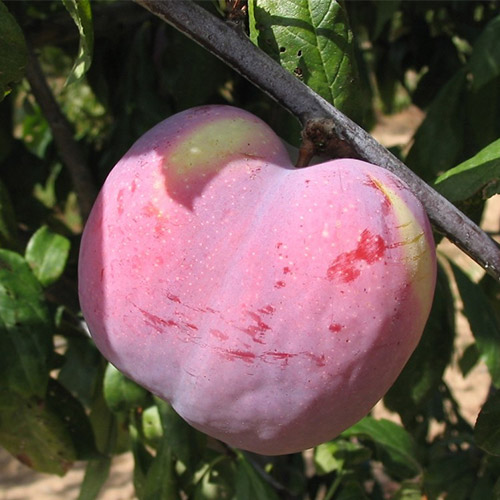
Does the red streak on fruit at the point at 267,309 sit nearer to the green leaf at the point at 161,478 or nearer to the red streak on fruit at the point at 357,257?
the red streak on fruit at the point at 357,257

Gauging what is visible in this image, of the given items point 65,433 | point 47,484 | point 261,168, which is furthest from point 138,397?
point 47,484

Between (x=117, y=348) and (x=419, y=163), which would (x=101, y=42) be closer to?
(x=419, y=163)

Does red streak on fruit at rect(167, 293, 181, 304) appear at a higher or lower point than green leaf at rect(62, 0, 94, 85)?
lower

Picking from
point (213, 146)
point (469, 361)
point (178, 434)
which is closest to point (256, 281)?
point (213, 146)

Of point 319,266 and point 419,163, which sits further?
point 419,163

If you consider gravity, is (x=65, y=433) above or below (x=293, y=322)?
below

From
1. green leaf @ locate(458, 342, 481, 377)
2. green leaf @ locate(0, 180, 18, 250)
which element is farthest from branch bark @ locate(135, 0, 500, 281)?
green leaf @ locate(458, 342, 481, 377)

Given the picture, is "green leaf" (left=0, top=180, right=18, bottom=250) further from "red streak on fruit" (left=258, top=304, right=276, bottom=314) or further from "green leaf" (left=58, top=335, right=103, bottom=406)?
"red streak on fruit" (left=258, top=304, right=276, bottom=314)
